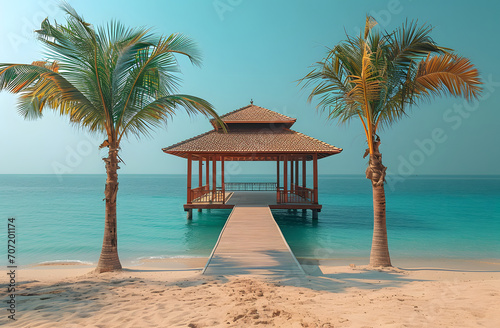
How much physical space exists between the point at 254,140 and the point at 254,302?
11.8 metres

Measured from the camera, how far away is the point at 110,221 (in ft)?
23.6

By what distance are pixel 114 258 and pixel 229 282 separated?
3.44 metres

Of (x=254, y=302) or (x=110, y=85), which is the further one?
(x=110, y=85)

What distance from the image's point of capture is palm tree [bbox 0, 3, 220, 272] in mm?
6562

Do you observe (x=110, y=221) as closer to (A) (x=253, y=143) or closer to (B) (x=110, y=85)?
(B) (x=110, y=85)

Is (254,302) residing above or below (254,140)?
below

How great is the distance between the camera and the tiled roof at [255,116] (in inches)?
664

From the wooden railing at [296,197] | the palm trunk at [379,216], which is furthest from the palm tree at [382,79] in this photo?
the wooden railing at [296,197]

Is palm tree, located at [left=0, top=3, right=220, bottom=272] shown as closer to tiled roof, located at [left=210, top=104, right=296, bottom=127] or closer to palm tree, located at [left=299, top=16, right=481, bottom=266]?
palm tree, located at [left=299, top=16, right=481, bottom=266]

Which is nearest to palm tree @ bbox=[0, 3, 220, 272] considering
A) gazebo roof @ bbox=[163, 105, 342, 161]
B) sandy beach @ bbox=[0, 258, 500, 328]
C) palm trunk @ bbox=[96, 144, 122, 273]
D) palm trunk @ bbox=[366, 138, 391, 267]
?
palm trunk @ bbox=[96, 144, 122, 273]

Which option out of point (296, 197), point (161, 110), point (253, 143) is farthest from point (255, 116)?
point (161, 110)

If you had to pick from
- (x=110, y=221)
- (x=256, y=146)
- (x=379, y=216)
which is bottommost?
(x=110, y=221)

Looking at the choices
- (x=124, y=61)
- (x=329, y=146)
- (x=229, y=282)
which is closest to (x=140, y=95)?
(x=124, y=61)

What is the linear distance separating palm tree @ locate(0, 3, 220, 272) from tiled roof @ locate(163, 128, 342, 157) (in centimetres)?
690
